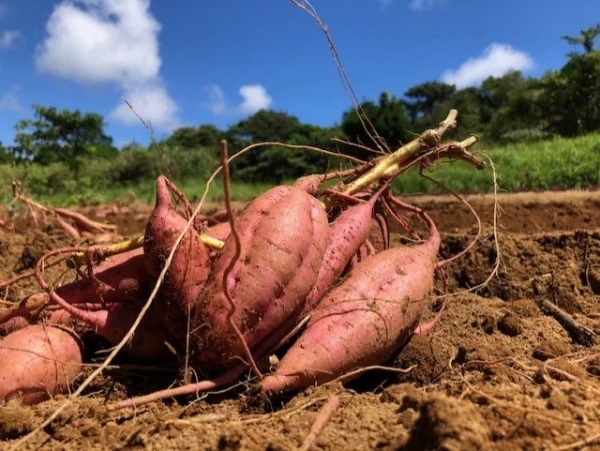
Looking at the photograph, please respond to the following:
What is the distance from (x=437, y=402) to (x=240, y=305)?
855mm

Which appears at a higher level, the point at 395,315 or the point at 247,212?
the point at 247,212

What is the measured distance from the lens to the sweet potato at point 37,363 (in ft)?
6.23

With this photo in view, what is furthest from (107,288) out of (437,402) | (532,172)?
(532,172)

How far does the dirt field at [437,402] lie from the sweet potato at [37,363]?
0.11 metres

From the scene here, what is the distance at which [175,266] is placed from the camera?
1.94m

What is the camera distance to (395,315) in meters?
2.05

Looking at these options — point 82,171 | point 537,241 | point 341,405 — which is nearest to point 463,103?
point 82,171

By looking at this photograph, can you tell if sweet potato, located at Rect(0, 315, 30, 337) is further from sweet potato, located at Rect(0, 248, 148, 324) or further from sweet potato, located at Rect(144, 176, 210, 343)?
sweet potato, located at Rect(144, 176, 210, 343)

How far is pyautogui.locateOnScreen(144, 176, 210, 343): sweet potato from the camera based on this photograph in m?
1.92

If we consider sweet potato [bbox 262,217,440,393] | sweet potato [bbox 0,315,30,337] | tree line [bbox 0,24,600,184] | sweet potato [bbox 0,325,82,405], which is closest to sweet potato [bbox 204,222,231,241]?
sweet potato [bbox 262,217,440,393]

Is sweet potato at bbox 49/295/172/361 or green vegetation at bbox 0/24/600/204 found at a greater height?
green vegetation at bbox 0/24/600/204

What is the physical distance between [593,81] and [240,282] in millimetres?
26651

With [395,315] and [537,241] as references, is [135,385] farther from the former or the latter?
[537,241]

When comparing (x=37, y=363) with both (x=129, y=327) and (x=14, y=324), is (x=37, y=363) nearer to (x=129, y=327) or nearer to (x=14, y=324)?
(x=129, y=327)
